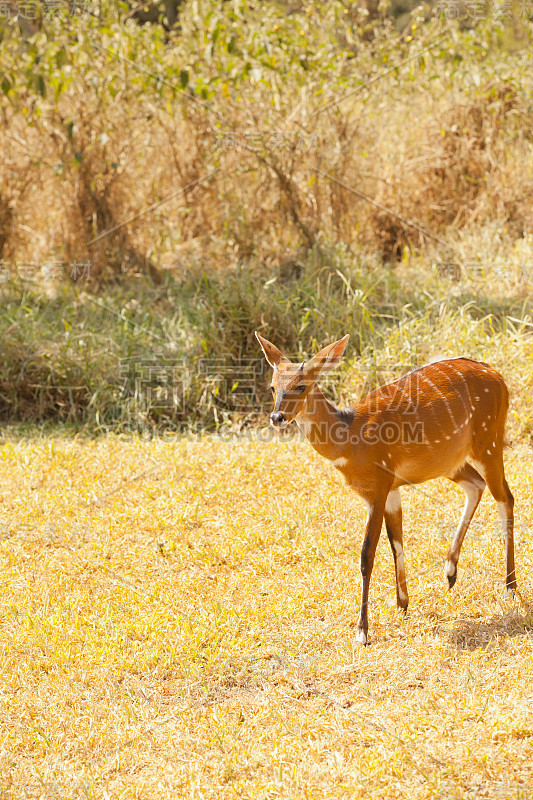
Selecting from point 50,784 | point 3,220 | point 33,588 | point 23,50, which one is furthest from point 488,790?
point 23,50

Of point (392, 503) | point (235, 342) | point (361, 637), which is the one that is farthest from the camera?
point (235, 342)

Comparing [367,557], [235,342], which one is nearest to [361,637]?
[367,557]

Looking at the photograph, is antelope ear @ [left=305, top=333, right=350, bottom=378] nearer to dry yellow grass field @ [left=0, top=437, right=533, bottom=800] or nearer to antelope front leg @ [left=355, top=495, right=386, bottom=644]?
antelope front leg @ [left=355, top=495, right=386, bottom=644]

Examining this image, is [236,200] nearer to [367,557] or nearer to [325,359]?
[325,359]

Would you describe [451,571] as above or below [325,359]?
below

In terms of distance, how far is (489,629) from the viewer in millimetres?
3818

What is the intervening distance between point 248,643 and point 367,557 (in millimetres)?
652

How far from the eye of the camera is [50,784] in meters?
3.01

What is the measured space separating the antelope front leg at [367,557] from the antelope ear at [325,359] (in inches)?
25.5

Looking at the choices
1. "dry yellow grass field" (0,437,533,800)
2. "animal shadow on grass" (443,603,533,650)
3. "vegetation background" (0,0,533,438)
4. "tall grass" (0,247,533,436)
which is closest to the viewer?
"dry yellow grass field" (0,437,533,800)

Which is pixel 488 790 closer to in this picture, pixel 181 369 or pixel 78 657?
pixel 78 657

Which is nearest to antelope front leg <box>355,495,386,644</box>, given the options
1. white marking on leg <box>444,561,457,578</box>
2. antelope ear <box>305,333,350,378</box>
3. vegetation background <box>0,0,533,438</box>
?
white marking on leg <box>444,561,457,578</box>

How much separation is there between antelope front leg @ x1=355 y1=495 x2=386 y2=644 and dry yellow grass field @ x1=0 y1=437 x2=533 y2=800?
0.29 ft

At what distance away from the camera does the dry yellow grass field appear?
301 cm
